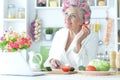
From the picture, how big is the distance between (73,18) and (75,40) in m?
0.26

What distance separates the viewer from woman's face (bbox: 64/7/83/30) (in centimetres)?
318

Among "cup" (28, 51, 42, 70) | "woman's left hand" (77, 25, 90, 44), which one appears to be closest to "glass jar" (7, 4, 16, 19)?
"woman's left hand" (77, 25, 90, 44)

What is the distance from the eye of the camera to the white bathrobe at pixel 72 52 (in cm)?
299

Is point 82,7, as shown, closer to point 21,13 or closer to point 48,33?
point 48,33

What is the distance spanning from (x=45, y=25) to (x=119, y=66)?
2.05 m

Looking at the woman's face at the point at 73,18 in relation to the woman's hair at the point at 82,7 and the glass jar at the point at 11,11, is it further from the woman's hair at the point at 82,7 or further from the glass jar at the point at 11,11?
the glass jar at the point at 11,11

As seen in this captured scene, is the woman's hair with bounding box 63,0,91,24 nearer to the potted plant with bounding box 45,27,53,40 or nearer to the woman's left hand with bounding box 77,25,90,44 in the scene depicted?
the woman's left hand with bounding box 77,25,90,44

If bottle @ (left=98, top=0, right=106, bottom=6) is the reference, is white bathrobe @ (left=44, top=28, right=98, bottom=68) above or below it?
below

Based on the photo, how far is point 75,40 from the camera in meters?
3.13

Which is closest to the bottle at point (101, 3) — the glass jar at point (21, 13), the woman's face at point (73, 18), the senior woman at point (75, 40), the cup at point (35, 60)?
the senior woman at point (75, 40)

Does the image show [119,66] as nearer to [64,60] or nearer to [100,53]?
[64,60]

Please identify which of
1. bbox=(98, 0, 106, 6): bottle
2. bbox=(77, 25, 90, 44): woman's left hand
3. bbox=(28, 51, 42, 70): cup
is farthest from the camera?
bbox=(98, 0, 106, 6): bottle

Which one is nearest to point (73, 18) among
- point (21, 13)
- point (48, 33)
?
point (48, 33)

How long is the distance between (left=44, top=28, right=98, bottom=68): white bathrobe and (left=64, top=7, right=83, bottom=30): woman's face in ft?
0.29
